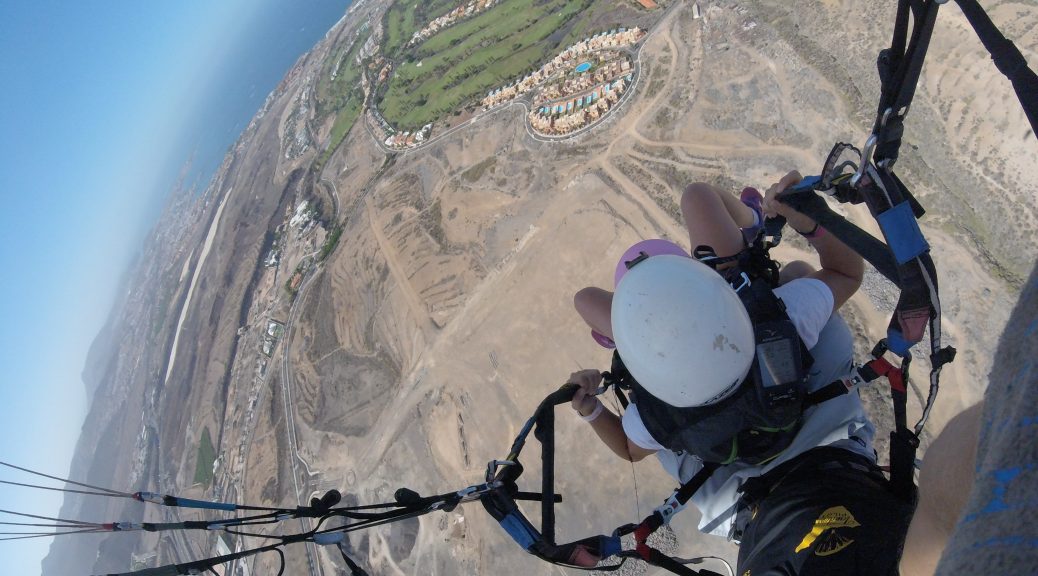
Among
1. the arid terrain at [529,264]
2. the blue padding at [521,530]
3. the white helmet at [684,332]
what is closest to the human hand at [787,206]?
the white helmet at [684,332]

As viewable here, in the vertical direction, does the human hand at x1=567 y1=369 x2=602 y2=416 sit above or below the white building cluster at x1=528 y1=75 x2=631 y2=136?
below

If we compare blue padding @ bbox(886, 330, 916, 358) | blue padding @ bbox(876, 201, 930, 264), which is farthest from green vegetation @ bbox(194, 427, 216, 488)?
blue padding @ bbox(876, 201, 930, 264)

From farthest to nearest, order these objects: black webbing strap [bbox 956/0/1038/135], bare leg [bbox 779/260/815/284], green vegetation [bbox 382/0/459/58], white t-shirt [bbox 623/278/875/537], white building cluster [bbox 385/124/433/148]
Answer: green vegetation [bbox 382/0/459/58]
white building cluster [bbox 385/124/433/148]
bare leg [bbox 779/260/815/284]
white t-shirt [bbox 623/278/875/537]
black webbing strap [bbox 956/0/1038/135]

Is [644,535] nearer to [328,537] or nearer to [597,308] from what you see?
[597,308]

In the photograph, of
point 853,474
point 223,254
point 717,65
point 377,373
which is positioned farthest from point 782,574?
point 223,254

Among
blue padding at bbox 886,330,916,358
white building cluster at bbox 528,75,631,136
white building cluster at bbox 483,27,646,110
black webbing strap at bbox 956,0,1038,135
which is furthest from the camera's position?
white building cluster at bbox 483,27,646,110

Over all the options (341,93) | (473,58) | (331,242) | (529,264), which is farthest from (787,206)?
(341,93)

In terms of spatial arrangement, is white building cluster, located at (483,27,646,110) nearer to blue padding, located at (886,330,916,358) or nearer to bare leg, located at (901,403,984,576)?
blue padding, located at (886,330,916,358)

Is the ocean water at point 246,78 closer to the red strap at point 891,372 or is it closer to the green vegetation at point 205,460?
the green vegetation at point 205,460
